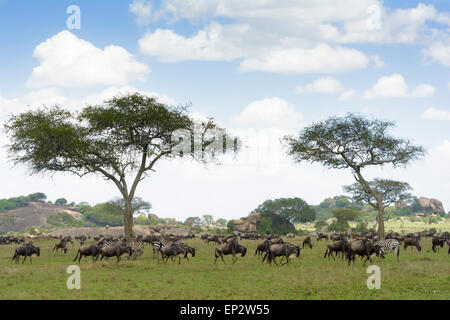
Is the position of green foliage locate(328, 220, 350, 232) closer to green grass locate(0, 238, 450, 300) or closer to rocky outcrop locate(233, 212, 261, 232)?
rocky outcrop locate(233, 212, 261, 232)

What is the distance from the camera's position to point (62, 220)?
183 meters

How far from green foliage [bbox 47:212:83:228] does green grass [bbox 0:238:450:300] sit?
162 meters

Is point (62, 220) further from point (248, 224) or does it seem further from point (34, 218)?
point (248, 224)

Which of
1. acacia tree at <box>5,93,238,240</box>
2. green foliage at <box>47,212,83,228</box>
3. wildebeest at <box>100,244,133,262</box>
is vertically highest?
acacia tree at <box>5,93,238,240</box>

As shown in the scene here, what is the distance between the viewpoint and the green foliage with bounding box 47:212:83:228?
17850cm

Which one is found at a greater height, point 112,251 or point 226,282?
point 112,251

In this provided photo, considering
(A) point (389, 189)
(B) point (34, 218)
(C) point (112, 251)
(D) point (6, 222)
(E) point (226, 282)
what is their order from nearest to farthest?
(E) point (226, 282) < (C) point (112, 251) < (A) point (389, 189) < (D) point (6, 222) < (B) point (34, 218)

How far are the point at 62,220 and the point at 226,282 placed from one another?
177132 millimetres

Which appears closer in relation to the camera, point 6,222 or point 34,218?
point 6,222

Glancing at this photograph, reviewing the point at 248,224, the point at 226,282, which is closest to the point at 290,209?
the point at 248,224

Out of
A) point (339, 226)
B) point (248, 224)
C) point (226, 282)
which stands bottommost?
point (339, 226)

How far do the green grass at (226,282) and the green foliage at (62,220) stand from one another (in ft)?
533

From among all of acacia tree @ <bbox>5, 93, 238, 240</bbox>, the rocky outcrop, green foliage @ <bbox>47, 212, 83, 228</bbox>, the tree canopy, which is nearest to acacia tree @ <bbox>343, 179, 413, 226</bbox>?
the tree canopy
